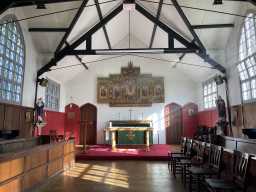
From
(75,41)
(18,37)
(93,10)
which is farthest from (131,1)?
(18,37)

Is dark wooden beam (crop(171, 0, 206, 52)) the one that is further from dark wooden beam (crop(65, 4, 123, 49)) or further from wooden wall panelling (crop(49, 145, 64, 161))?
wooden wall panelling (crop(49, 145, 64, 161))

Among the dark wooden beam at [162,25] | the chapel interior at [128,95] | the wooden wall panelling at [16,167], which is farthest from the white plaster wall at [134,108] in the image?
the wooden wall panelling at [16,167]

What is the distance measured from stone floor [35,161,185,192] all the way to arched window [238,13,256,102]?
3.63 m

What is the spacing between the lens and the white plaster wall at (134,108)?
39.7ft

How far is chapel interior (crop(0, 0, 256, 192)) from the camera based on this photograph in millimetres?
4387

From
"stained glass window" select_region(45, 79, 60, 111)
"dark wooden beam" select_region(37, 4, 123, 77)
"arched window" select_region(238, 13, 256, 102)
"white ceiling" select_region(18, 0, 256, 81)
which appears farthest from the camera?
"stained glass window" select_region(45, 79, 60, 111)

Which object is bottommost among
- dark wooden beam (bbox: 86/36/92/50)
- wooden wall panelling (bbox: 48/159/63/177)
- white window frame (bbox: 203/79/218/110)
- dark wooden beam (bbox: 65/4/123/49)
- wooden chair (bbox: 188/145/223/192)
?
wooden wall panelling (bbox: 48/159/63/177)

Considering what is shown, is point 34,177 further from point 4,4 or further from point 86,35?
point 86,35

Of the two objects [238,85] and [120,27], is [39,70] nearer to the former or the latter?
[120,27]

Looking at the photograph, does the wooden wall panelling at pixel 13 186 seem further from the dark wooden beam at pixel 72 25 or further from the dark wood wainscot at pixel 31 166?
the dark wooden beam at pixel 72 25

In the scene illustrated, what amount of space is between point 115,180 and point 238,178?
2.76 meters

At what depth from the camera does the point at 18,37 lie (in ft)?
24.8

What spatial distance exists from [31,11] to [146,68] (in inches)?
265

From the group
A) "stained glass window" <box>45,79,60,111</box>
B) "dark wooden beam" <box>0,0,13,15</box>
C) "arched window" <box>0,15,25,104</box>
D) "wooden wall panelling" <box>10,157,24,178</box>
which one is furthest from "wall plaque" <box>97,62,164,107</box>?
"wooden wall panelling" <box>10,157,24,178</box>
